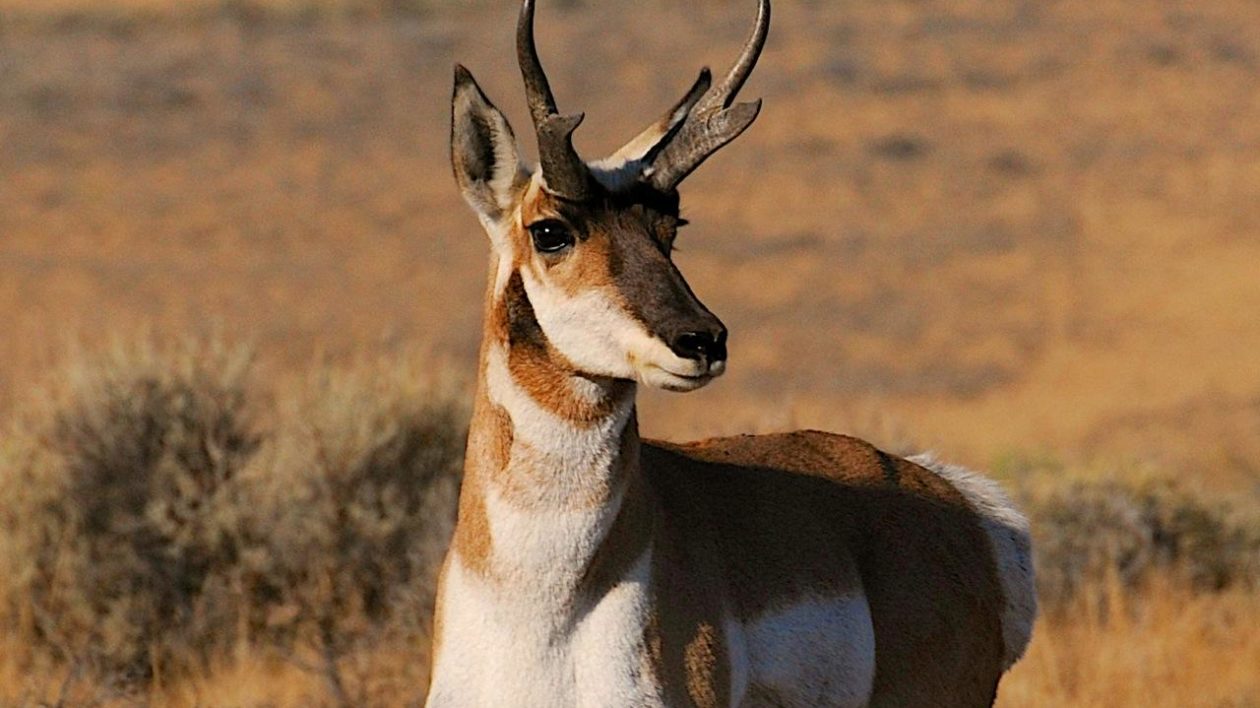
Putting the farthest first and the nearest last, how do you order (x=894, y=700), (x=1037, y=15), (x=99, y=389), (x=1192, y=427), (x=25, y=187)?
(x=1037, y=15) < (x=25, y=187) < (x=1192, y=427) < (x=99, y=389) < (x=894, y=700)

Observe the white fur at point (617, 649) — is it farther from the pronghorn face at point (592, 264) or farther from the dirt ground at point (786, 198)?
the dirt ground at point (786, 198)

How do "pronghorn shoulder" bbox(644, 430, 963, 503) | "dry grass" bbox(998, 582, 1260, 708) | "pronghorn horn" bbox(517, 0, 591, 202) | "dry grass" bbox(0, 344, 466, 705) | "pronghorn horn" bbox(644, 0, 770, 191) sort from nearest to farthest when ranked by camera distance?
"pronghorn horn" bbox(517, 0, 591, 202)
"pronghorn horn" bbox(644, 0, 770, 191)
"pronghorn shoulder" bbox(644, 430, 963, 503)
"dry grass" bbox(998, 582, 1260, 708)
"dry grass" bbox(0, 344, 466, 705)

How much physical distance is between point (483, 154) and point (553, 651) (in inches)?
46.6

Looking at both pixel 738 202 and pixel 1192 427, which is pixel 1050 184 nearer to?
pixel 738 202

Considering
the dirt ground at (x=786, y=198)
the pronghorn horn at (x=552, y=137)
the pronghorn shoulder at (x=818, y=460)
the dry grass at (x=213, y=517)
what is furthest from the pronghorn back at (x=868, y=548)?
the dirt ground at (x=786, y=198)

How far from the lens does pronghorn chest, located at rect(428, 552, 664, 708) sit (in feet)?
16.3

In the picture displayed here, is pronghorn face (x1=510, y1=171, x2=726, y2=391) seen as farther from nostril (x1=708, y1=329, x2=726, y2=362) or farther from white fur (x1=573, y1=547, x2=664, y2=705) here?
white fur (x1=573, y1=547, x2=664, y2=705)

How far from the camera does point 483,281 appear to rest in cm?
2344

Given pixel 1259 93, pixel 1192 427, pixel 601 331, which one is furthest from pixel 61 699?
pixel 1259 93

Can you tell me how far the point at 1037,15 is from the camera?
40438mm

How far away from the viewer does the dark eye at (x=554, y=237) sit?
4980 mm

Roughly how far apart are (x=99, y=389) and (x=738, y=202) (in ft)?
66.0

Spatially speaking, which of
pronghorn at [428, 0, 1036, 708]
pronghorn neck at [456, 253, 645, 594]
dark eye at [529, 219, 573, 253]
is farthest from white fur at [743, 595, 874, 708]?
dark eye at [529, 219, 573, 253]

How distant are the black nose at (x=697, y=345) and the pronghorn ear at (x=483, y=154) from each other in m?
0.75
